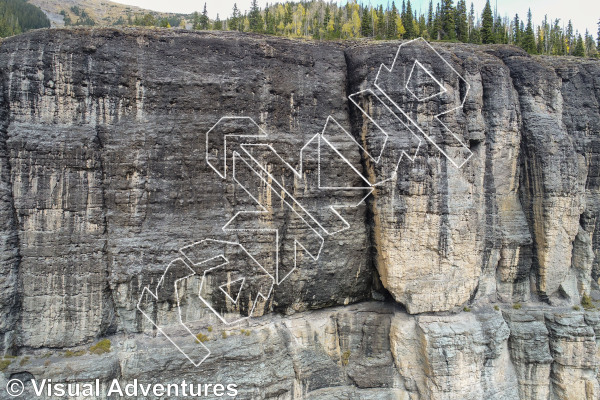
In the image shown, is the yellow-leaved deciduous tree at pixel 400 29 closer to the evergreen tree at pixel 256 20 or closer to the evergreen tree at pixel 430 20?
the evergreen tree at pixel 430 20

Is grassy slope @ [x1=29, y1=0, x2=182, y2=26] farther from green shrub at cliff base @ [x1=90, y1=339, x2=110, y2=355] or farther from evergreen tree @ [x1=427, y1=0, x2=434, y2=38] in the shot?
green shrub at cliff base @ [x1=90, y1=339, x2=110, y2=355]

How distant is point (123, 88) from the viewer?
1230 centimetres

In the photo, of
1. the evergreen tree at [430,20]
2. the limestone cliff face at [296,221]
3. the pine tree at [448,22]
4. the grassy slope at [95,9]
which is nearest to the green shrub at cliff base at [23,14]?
the grassy slope at [95,9]

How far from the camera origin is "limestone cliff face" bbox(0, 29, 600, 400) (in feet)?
39.6

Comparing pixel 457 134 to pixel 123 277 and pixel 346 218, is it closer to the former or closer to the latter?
pixel 346 218

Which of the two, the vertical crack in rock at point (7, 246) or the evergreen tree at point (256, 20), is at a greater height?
the evergreen tree at point (256, 20)

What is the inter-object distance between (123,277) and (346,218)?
8286 millimetres

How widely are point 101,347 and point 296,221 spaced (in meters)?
7.98

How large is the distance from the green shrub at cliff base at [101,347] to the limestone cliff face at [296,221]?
254 mm

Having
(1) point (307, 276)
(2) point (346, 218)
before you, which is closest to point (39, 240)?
(1) point (307, 276)

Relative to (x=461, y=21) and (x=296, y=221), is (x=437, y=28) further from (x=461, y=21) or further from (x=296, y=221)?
(x=296, y=221)

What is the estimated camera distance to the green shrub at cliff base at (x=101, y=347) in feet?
41.2
